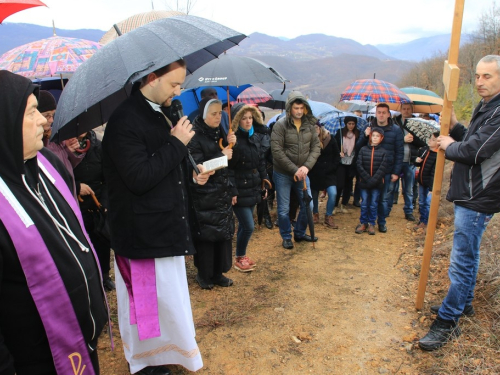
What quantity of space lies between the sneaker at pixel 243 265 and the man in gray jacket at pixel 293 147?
91cm

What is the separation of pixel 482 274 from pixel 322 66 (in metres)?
102

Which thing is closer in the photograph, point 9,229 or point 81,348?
point 9,229

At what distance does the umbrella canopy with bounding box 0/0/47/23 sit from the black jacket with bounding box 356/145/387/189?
486 centimetres

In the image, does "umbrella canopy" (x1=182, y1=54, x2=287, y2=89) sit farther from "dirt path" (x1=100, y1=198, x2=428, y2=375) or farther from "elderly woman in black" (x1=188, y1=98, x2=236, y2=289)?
"dirt path" (x1=100, y1=198, x2=428, y2=375)

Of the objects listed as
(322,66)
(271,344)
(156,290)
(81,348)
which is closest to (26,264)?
(81,348)

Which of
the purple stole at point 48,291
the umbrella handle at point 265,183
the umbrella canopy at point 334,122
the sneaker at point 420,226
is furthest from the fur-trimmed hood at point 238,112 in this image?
the sneaker at point 420,226

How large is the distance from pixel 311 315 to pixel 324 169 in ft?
9.20

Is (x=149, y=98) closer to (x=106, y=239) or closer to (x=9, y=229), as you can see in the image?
(x=9, y=229)

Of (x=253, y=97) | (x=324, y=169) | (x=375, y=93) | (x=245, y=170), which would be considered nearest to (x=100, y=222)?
(x=245, y=170)

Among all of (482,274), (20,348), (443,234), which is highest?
(20,348)

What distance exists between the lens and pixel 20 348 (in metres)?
1.46

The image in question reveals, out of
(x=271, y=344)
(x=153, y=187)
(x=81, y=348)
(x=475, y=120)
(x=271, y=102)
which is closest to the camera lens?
(x=81, y=348)

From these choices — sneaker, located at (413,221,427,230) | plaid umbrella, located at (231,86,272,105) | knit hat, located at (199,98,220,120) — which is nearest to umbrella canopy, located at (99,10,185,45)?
knit hat, located at (199,98,220,120)

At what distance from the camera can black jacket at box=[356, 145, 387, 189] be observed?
558 centimetres
